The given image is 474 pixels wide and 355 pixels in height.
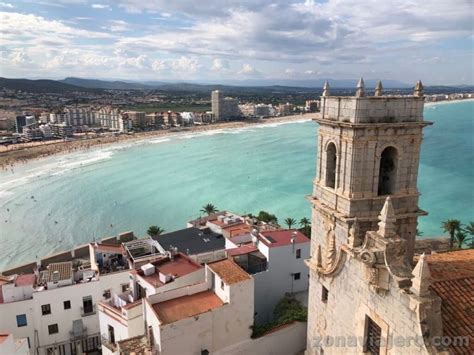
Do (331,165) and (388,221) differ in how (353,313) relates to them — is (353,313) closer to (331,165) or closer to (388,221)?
(388,221)

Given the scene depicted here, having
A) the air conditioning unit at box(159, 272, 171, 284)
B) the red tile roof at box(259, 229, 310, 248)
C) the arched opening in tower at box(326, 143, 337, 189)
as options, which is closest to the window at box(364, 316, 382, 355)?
the arched opening in tower at box(326, 143, 337, 189)

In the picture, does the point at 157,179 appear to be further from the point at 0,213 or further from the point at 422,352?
the point at 422,352

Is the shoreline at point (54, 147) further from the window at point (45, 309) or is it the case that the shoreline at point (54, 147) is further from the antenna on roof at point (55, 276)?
the window at point (45, 309)

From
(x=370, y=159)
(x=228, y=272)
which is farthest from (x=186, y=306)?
(x=370, y=159)

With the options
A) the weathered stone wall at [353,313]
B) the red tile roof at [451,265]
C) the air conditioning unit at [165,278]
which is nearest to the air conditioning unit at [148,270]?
the air conditioning unit at [165,278]

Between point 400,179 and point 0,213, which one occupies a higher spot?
point 400,179

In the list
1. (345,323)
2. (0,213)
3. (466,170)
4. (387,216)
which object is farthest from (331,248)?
(466,170)

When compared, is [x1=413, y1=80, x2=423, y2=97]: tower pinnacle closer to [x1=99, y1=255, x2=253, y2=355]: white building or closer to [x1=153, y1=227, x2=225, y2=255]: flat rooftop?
[x1=99, y1=255, x2=253, y2=355]: white building
